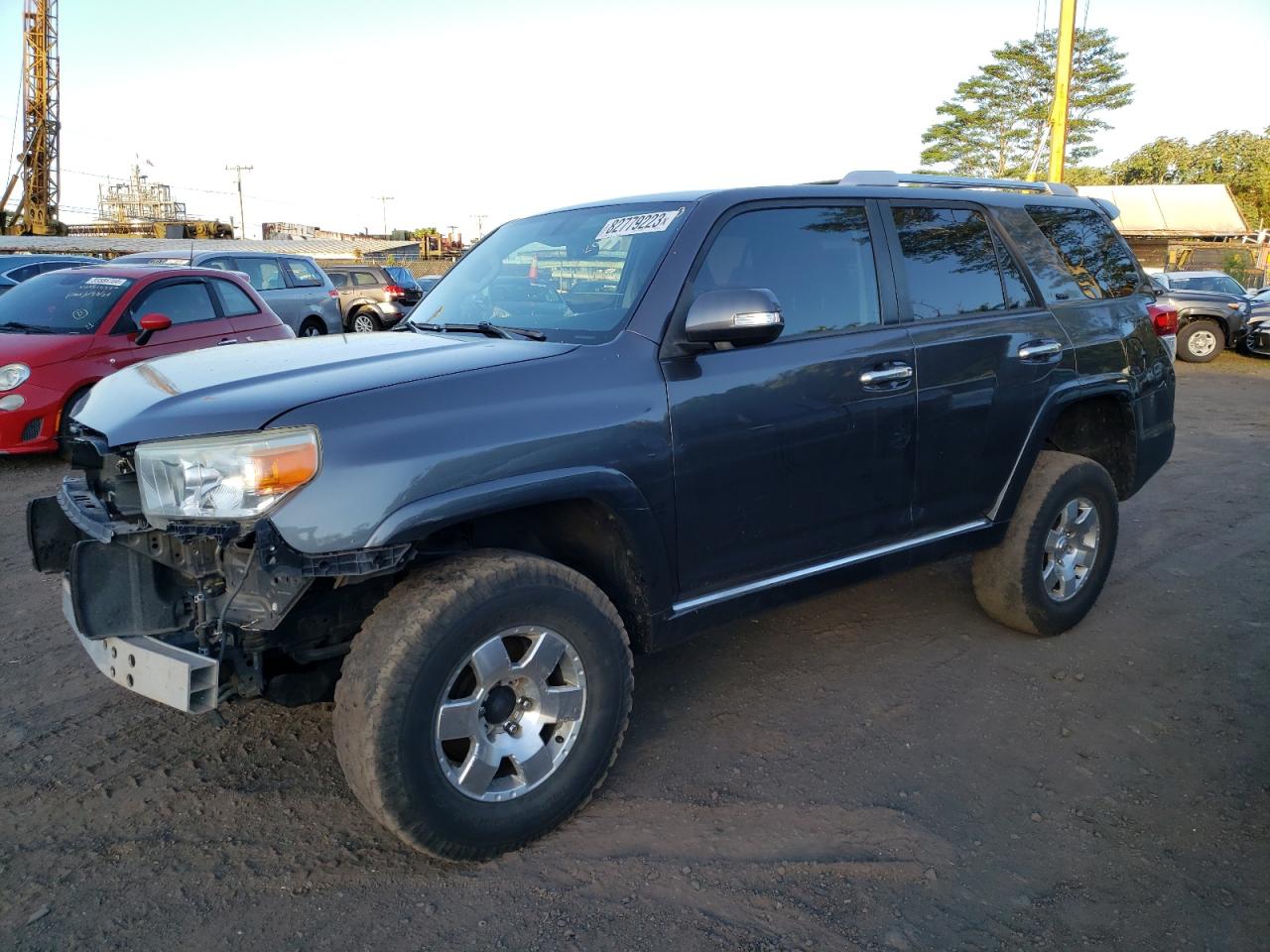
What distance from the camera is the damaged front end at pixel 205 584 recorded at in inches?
92.9

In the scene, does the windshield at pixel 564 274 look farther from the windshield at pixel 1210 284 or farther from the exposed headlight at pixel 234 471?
the windshield at pixel 1210 284

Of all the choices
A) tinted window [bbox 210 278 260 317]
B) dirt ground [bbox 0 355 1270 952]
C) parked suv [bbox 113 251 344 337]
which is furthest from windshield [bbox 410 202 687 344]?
parked suv [bbox 113 251 344 337]

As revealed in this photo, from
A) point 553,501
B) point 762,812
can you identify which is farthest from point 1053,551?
point 553,501

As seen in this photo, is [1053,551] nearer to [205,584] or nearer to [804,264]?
[804,264]

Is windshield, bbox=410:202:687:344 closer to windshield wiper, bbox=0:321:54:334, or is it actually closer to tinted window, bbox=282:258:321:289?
windshield wiper, bbox=0:321:54:334

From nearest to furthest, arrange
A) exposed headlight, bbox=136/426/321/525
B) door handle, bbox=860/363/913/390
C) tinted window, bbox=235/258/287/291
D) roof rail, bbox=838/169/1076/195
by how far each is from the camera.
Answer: exposed headlight, bbox=136/426/321/525, door handle, bbox=860/363/913/390, roof rail, bbox=838/169/1076/195, tinted window, bbox=235/258/287/291

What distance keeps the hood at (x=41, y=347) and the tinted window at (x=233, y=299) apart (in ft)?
4.45

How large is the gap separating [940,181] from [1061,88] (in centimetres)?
1157

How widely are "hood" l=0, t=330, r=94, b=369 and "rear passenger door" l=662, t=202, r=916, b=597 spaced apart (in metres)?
5.97

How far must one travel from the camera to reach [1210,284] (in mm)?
18109

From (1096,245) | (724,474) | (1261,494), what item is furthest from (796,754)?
(1261,494)

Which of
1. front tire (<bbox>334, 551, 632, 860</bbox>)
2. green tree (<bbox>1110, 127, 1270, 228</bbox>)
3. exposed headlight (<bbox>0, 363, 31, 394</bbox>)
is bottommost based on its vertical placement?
front tire (<bbox>334, 551, 632, 860</bbox>)

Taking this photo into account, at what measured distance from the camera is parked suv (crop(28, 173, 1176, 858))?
242 centimetres

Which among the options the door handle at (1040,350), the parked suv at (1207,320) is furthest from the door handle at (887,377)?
the parked suv at (1207,320)
